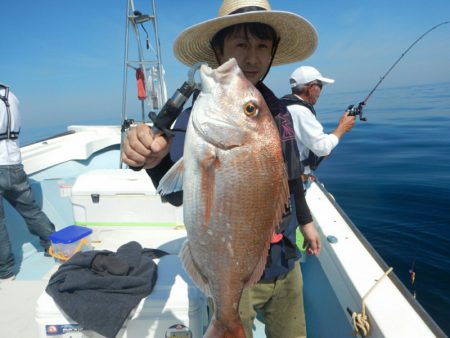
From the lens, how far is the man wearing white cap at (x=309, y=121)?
3.61m

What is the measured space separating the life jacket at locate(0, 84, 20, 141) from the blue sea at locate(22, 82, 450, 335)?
5899 millimetres

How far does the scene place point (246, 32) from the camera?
1688 millimetres

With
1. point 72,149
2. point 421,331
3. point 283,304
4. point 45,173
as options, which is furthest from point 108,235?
point 72,149

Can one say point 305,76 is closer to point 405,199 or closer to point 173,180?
point 173,180

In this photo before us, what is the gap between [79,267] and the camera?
197 centimetres

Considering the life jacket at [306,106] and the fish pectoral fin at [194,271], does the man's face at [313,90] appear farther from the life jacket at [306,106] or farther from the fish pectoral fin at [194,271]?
the fish pectoral fin at [194,271]

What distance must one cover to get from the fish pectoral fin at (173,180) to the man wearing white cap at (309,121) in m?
2.65

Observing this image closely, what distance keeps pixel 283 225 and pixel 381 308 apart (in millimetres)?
750

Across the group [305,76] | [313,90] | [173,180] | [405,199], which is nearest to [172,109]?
[173,180]

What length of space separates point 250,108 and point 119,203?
7.74 ft

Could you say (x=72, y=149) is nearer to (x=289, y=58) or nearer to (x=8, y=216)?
(x=8, y=216)

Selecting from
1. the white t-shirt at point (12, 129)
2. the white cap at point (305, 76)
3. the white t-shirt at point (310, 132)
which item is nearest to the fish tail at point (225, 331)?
the white t-shirt at point (310, 132)

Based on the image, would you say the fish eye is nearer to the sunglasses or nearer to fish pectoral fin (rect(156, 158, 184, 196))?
fish pectoral fin (rect(156, 158, 184, 196))

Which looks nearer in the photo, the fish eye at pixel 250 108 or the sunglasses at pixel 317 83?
the fish eye at pixel 250 108
